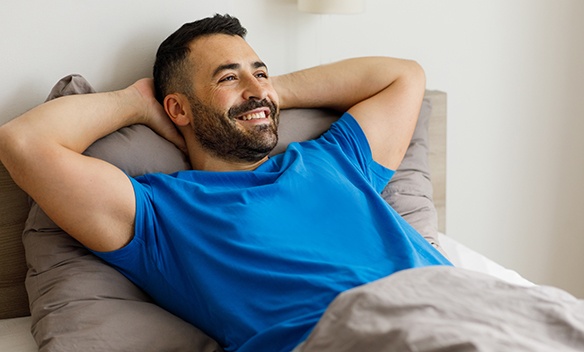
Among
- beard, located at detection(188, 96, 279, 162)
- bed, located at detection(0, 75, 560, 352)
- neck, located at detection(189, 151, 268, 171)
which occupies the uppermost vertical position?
beard, located at detection(188, 96, 279, 162)

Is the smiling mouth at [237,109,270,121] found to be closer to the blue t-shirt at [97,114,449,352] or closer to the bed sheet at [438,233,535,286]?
the blue t-shirt at [97,114,449,352]

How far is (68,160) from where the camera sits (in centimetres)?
171

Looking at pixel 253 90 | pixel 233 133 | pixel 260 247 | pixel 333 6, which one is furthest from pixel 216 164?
pixel 333 6

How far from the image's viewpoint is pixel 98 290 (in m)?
1.78

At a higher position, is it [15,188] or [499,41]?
[499,41]

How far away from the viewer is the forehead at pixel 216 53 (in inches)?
78.2

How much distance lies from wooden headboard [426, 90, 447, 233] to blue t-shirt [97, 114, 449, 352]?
58 cm

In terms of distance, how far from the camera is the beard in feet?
6.40

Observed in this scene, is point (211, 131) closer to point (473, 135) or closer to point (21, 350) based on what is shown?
point (21, 350)

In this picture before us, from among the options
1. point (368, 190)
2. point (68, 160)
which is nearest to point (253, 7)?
point (368, 190)

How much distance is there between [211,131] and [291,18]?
1.90 feet

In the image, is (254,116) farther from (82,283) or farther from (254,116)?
(82,283)

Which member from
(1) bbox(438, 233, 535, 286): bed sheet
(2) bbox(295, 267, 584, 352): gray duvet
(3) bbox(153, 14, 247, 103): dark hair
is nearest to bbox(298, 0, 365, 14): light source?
(3) bbox(153, 14, 247, 103): dark hair

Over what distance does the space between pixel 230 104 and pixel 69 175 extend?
1.44ft
